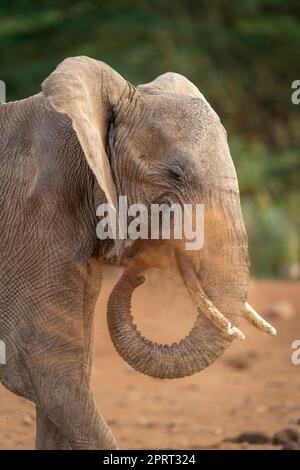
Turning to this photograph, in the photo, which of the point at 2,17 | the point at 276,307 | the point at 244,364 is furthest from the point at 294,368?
the point at 2,17

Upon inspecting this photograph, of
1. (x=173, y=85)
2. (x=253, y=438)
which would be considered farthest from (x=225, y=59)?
(x=173, y=85)

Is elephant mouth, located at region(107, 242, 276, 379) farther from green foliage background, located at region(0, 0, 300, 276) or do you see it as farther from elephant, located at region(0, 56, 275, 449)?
green foliage background, located at region(0, 0, 300, 276)

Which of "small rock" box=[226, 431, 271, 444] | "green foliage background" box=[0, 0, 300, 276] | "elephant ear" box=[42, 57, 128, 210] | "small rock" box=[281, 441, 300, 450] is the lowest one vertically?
"small rock" box=[281, 441, 300, 450]

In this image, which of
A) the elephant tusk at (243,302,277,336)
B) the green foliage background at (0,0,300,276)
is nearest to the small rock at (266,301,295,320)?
the green foliage background at (0,0,300,276)

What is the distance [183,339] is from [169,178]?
2.37ft

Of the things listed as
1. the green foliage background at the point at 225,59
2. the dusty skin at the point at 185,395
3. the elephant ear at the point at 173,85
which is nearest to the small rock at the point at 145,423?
the dusty skin at the point at 185,395

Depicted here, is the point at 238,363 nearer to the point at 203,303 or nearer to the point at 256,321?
the point at 256,321

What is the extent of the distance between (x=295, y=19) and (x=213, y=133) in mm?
16951

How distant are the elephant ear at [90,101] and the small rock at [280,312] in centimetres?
833

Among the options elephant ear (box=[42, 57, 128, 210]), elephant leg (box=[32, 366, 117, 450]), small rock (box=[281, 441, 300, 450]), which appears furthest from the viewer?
small rock (box=[281, 441, 300, 450])

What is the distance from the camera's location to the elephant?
590 cm

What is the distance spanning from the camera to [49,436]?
6574 millimetres

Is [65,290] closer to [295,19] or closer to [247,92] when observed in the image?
[295,19]

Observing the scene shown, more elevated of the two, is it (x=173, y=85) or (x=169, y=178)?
(x=173, y=85)
